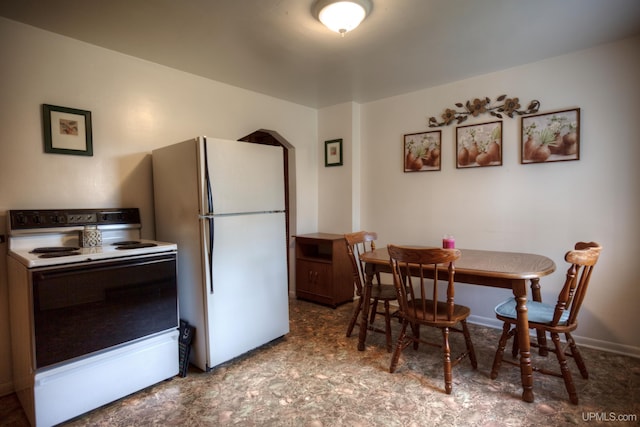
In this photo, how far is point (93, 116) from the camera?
2.40 m

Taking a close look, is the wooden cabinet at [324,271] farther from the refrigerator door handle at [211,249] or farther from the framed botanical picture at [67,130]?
the framed botanical picture at [67,130]

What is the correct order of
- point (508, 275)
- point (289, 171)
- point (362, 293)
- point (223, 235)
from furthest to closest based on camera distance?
point (289, 171) → point (362, 293) → point (223, 235) → point (508, 275)

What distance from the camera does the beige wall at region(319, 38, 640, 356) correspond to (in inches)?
98.4

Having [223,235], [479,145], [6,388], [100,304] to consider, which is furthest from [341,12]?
[6,388]

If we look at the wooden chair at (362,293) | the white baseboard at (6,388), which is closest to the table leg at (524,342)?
the wooden chair at (362,293)

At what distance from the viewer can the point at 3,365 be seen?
2.10 metres

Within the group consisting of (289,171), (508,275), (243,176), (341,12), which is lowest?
(508,275)

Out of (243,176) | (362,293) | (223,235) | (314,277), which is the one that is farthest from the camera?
(314,277)

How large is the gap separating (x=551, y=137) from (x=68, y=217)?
3.67 meters

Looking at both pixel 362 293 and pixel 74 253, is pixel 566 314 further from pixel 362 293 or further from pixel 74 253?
pixel 74 253

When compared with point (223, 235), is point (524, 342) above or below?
below

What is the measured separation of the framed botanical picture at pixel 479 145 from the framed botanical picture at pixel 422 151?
0.68 ft

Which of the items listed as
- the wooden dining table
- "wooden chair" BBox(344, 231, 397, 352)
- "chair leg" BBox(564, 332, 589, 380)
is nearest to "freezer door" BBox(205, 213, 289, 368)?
"wooden chair" BBox(344, 231, 397, 352)

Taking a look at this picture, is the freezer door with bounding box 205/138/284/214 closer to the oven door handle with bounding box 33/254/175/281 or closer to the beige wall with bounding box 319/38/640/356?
the oven door handle with bounding box 33/254/175/281
